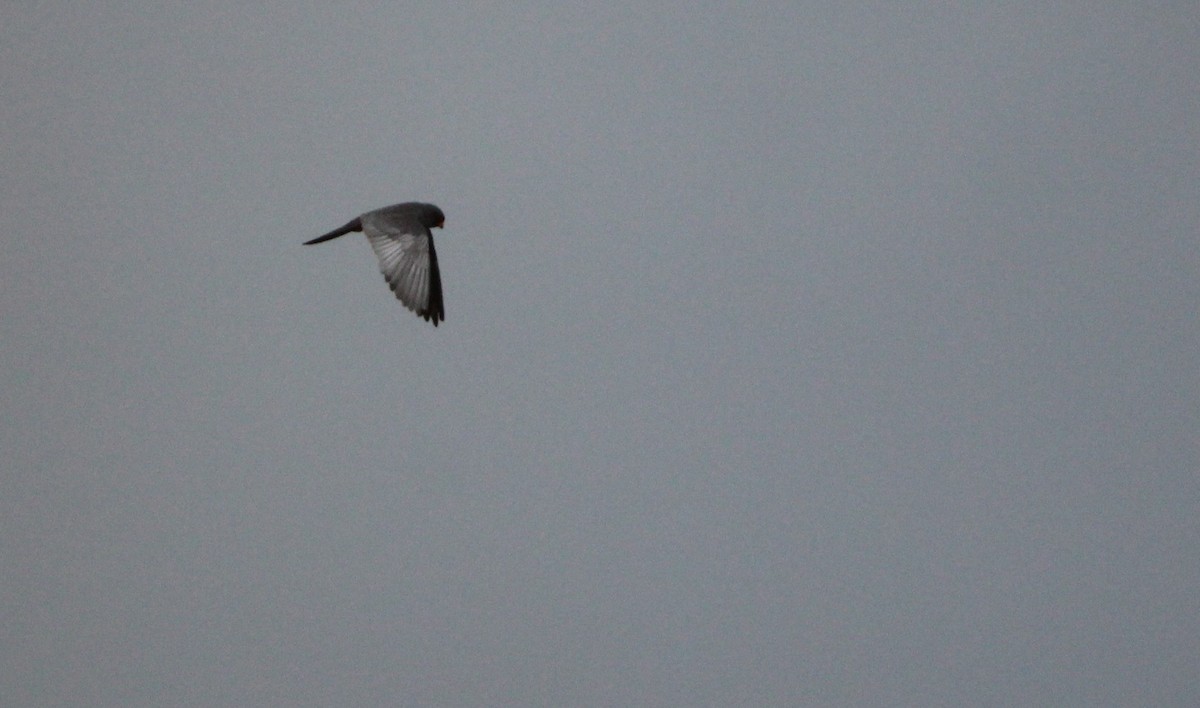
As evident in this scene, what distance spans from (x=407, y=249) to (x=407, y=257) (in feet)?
0.12

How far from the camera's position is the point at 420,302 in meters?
5.95

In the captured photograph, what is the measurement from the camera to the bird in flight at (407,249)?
596 cm

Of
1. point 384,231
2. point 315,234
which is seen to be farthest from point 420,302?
point 315,234

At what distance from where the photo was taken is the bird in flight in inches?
235

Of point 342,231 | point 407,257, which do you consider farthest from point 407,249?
point 342,231

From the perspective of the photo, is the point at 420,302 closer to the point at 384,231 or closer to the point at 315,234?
the point at 384,231

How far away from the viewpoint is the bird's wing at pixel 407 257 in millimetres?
5969

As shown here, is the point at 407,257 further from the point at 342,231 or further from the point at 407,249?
the point at 342,231

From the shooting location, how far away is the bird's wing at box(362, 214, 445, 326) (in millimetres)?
5969

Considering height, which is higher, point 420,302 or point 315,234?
point 315,234

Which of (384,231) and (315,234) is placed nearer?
(384,231)

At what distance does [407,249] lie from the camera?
6027mm

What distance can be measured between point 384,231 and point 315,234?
241 inches

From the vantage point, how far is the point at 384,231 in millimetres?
6031
